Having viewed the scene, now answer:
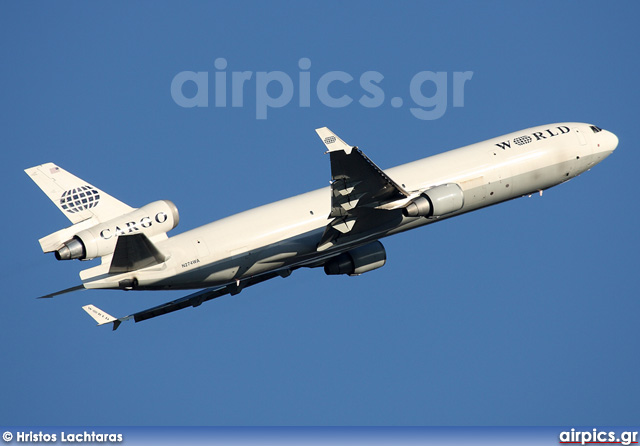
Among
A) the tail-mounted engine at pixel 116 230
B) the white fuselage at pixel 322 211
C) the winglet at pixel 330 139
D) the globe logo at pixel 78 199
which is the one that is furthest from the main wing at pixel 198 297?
the winglet at pixel 330 139

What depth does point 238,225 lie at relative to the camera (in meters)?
47.2

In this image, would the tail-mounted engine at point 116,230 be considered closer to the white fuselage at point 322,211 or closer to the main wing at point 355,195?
the white fuselage at point 322,211

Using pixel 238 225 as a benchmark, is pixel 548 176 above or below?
above

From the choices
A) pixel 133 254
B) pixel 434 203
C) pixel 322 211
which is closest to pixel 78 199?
pixel 133 254

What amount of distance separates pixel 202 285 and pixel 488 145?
50.8ft

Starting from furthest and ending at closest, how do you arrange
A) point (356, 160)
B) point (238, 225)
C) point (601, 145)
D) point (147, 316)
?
point (601, 145), point (147, 316), point (238, 225), point (356, 160)

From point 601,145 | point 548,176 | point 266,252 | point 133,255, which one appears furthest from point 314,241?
point 601,145

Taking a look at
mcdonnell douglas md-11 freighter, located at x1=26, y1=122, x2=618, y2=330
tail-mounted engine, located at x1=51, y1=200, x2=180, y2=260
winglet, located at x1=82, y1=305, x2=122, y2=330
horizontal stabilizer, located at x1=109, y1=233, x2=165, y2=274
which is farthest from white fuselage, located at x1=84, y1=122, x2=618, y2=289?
winglet, located at x1=82, y1=305, x2=122, y2=330

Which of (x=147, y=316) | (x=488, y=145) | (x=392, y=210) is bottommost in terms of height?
(x=147, y=316)

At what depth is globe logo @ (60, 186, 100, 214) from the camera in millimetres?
47263

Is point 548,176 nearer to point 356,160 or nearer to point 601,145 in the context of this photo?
point 601,145

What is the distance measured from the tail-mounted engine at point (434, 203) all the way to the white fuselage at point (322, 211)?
8.01 feet

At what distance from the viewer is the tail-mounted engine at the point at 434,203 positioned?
46750 mm

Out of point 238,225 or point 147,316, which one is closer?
point 238,225
